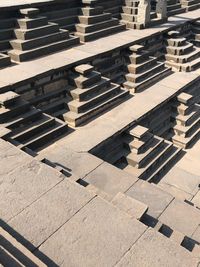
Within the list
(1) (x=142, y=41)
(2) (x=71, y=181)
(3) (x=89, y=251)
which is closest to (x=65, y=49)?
(1) (x=142, y=41)

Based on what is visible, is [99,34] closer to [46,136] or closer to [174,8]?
[46,136]

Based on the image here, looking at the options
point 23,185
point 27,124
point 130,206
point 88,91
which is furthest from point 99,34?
point 130,206

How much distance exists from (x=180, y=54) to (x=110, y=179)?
8.26 meters

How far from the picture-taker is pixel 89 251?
4105 mm

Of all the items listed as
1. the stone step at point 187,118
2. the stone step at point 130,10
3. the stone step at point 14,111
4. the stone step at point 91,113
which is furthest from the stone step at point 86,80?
the stone step at point 130,10

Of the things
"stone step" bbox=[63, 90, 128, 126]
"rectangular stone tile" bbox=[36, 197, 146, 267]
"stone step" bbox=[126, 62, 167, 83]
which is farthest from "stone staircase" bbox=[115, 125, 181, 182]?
"rectangular stone tile" bbox=[36, 197, 146, 267]

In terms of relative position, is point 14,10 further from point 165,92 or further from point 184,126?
point 184,126

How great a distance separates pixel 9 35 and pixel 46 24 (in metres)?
1.31

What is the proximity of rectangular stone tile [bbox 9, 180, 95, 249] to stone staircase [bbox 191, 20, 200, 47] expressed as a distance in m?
12.1

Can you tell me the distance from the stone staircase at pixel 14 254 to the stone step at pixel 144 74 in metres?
7.54

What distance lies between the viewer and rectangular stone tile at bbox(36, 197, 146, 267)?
13.2 ft

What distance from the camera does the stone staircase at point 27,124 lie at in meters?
7.10

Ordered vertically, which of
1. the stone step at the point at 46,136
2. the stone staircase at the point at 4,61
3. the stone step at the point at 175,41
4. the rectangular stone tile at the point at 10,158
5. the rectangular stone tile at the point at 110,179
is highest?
the stone staircase at the point at 4,61

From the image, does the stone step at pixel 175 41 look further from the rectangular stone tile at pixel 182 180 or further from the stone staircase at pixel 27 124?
the stone staircase at pixel 27 124
